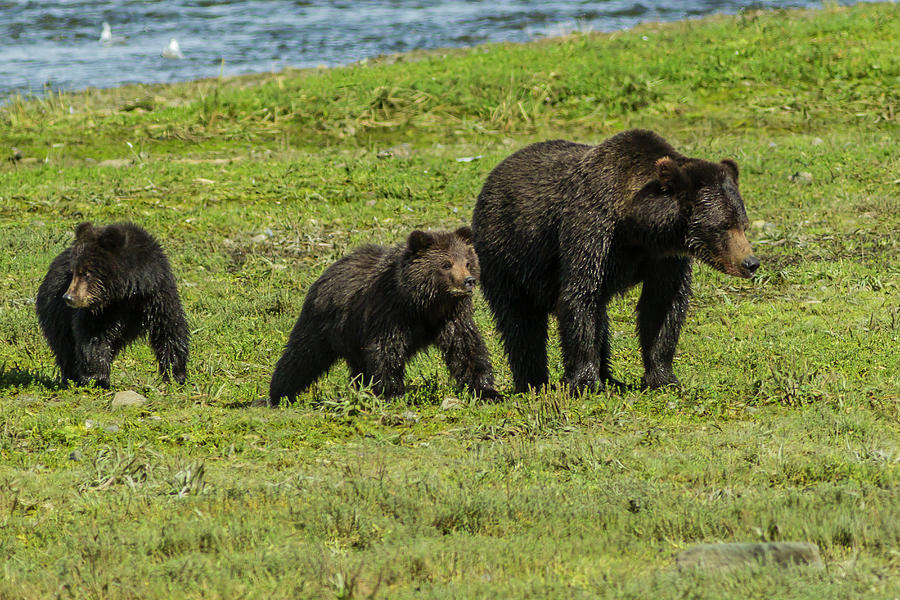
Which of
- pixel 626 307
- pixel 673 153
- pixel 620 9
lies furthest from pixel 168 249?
pixel 620 9

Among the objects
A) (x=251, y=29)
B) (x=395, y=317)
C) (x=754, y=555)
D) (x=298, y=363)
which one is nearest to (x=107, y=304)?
(x=298, y=363)

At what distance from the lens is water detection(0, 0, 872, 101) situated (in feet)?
105

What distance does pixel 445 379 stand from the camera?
34.7 ft

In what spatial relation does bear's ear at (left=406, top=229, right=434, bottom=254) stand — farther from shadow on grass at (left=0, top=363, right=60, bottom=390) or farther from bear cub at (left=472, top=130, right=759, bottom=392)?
shadow on grass at (left=0, top=363, right=60, bottom=390)

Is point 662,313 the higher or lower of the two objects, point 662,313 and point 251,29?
the higher

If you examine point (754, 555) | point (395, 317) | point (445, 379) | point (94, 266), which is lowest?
point (445, 379)

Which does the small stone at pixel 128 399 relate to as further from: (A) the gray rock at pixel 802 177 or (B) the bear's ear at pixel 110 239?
(A) the gray rock at pixel 802 177

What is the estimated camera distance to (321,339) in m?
9.88

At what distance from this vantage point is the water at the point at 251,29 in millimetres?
31984

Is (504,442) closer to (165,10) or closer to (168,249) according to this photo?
(168,249)

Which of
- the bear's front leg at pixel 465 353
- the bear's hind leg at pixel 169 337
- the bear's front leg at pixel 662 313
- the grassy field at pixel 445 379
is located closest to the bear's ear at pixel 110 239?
the bear's hind leg at pixel 169 337

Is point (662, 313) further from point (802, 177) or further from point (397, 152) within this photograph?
point (397, 152)

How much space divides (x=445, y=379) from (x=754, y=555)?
5682 millimetres

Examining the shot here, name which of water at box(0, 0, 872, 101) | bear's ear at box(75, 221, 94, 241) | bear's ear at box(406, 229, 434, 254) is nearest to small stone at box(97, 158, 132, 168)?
bear's ear at box(75, 221, 94, 241)
